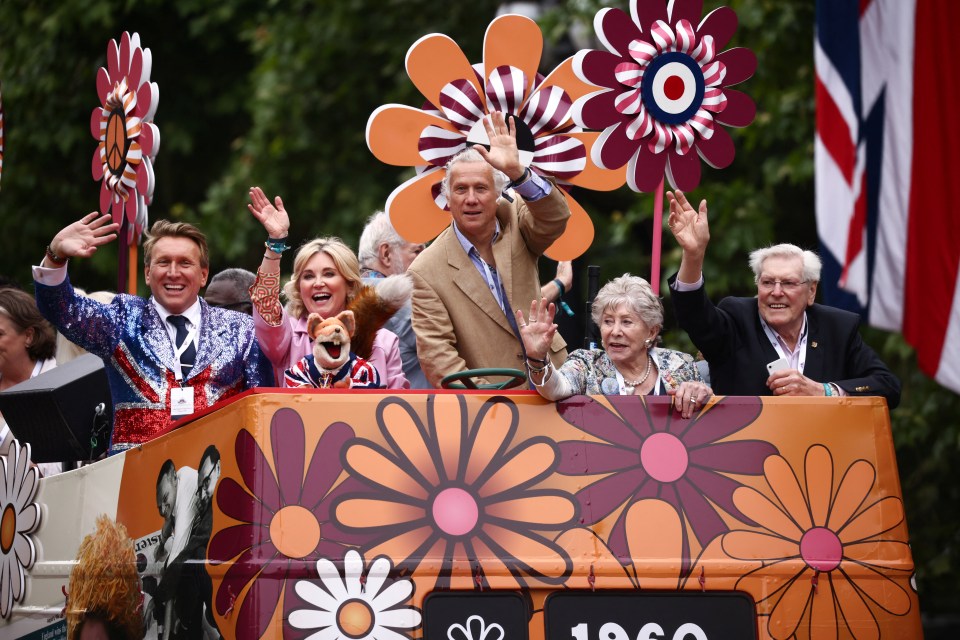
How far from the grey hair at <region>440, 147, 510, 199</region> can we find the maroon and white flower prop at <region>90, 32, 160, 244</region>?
1.58 metres

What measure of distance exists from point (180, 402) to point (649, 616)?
2.19m

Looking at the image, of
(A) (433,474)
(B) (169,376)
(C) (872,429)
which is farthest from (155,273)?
(C) (872,429)

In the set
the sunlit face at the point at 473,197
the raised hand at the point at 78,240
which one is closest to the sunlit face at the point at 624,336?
the sunlit face at the point at 473,197

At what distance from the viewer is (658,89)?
6.72 metres

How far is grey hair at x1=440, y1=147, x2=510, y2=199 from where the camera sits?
624 cm

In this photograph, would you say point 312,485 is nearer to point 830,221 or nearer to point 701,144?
point 830,221

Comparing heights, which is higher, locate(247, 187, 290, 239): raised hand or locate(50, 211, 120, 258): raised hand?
locate(247, 187, 290, 239): raised hand

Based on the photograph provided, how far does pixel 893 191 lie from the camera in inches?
174

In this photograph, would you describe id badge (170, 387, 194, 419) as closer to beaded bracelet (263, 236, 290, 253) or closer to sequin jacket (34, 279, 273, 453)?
sequin jacket (34, 279, 273, 453)

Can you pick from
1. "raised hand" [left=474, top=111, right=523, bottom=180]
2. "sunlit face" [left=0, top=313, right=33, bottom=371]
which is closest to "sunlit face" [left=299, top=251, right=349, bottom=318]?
"raised hand" [left=474, top=111, right=523, bottom=180]

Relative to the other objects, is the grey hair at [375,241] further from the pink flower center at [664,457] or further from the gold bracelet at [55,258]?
the pink flower center at [664,457]

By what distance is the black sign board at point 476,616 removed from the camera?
4809 millimetres

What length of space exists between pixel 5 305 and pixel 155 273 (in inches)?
60.5

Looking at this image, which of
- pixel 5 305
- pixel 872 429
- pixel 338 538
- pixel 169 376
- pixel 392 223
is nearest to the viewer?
pixel 338 538
